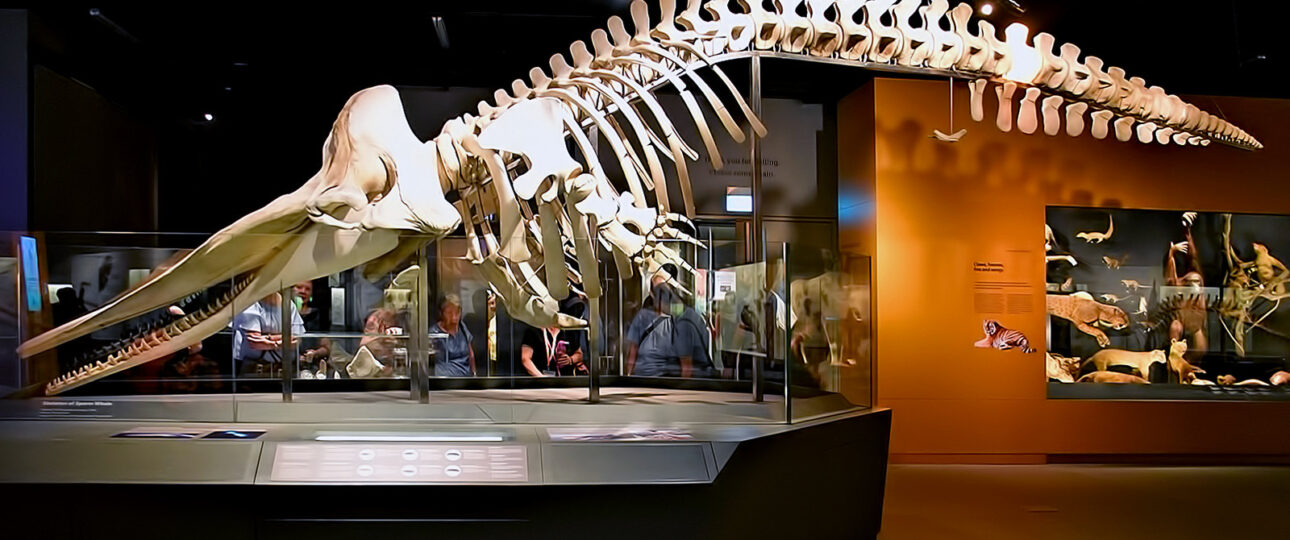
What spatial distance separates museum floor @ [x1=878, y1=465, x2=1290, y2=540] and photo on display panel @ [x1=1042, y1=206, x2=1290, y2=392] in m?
0.66

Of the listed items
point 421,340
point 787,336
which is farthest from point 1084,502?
point 421,340

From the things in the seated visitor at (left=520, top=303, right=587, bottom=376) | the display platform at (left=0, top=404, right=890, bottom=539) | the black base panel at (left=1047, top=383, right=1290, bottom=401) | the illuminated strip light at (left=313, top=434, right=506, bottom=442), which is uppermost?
the seated visitor at (left=520, top=303, right=587, bottom=376)

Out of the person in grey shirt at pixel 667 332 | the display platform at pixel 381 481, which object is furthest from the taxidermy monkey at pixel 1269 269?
the display platform at pixel 381 481

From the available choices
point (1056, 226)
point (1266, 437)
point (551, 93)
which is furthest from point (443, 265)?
point (1266, 437)

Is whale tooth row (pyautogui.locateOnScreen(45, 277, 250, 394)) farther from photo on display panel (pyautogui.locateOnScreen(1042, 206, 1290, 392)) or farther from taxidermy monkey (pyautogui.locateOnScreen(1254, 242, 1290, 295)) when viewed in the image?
taxidermy monkey (pyautogui.locateOnScreen(1254, 242, 1290, 295))

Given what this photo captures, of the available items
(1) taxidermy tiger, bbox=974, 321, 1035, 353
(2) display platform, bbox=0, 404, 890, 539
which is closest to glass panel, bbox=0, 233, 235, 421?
(2) display platform, bbox=0, 404, 890, 539

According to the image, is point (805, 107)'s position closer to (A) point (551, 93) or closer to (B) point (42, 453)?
(A) point (551, 93)

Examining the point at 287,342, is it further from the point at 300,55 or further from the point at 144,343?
the point at 300,55

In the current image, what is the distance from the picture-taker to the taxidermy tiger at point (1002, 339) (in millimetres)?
6379

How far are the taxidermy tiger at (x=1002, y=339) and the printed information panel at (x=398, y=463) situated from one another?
421 centimetres

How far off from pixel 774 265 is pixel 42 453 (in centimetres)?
247

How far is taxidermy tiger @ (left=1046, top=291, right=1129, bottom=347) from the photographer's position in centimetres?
645

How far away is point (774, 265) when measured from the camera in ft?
11.4

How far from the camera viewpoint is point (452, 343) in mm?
3811
